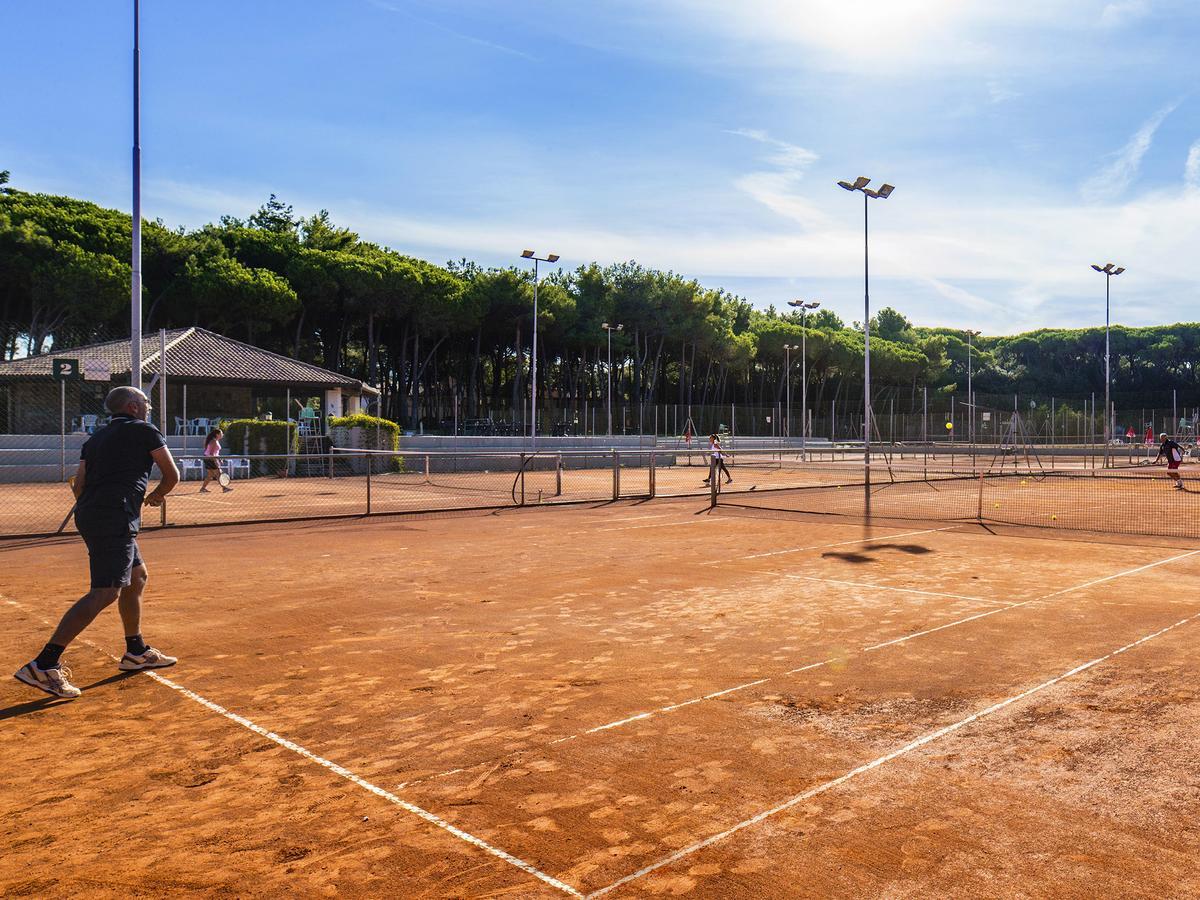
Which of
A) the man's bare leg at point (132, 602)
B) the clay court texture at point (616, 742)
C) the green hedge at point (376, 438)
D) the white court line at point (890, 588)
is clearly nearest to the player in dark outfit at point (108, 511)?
the man's bare leg at point (132, 602)

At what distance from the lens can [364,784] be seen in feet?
14.1

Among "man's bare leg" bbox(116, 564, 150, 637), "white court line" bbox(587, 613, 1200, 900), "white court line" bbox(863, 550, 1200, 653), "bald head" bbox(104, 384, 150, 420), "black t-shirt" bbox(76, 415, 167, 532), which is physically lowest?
"white court line" bbox(587, 613, 1200, 900)

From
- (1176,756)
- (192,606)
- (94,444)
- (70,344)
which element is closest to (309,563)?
(192,606)

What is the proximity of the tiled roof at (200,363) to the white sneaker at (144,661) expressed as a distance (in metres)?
32.6

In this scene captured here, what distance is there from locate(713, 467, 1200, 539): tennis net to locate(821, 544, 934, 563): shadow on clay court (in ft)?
14.0

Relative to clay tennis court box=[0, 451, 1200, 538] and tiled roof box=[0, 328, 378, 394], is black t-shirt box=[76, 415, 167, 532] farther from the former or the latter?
tiled roof box=[0, 328, 378, 394]

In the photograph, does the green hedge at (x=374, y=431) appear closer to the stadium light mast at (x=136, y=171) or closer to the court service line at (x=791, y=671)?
the stadium light mast at (x=136, y=171)

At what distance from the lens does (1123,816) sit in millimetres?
3969

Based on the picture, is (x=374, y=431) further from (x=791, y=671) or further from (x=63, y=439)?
(x=791, y=671)

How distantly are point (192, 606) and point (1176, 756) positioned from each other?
7.87m

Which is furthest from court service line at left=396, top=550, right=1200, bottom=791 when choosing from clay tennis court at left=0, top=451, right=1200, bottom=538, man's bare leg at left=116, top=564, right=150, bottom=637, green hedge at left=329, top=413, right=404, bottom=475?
Answer: green hedge at left=329, top=413, right=404, bottom=475

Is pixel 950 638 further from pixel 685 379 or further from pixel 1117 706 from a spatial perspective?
pixel 685 379

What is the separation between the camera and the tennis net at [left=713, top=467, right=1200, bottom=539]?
16.8 meters

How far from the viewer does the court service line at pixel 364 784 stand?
3.49m
